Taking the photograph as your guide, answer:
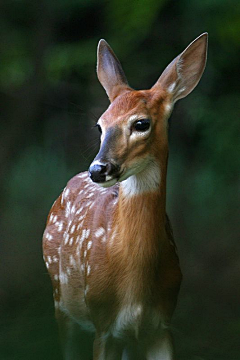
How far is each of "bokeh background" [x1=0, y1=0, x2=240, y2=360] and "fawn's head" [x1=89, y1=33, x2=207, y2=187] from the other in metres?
2.16

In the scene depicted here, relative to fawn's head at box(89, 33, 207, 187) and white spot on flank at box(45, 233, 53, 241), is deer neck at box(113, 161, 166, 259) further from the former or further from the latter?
white spot on flank at box(45, 233, 53, 241)

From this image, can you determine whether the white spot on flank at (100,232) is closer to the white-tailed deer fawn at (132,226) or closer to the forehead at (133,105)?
the white-tailed deer fawn at (132,226)

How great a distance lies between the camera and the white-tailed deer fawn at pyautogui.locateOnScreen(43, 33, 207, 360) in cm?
400

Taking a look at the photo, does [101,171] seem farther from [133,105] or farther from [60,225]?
[60,225]

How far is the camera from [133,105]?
409cm

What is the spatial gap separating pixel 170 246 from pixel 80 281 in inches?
23.9

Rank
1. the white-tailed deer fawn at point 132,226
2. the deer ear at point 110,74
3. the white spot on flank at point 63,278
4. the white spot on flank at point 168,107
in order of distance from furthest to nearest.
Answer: the white spot on flank at point 63,278, the deer ear at point 110,74, the white spot on flank at point 168,107, the white-tailed deer fawn at point 132,226

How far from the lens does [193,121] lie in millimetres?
7035

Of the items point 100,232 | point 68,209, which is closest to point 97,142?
point 68,209

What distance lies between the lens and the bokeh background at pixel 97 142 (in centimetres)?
652

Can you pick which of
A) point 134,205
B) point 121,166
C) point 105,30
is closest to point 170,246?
point 134,205

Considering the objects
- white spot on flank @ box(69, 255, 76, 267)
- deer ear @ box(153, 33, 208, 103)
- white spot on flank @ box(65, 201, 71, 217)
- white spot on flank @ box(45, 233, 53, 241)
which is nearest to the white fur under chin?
deer ear @ box(153, 33, 208, 103)

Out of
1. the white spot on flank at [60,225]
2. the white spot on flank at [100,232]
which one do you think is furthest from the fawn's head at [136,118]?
the white spot on flank at [60,225]

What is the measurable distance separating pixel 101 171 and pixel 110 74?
3.02 feet
